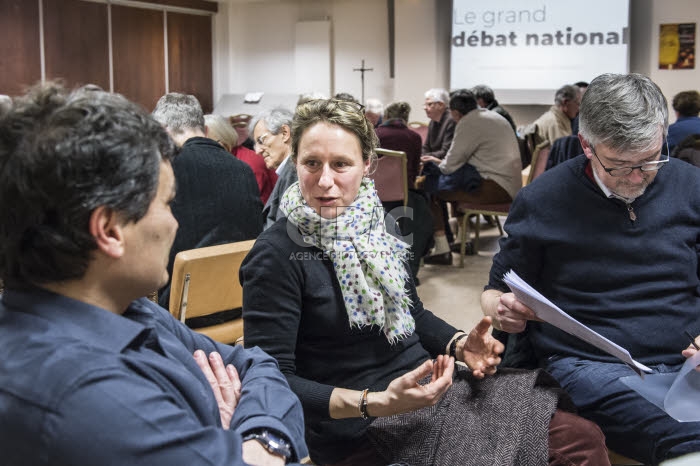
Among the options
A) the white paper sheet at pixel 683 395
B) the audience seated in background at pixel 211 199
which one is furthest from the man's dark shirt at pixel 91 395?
the audience seated in background at pixel 211 199

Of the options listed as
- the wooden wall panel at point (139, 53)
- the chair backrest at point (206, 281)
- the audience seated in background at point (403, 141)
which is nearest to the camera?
the chair backrest at point (206, 281)

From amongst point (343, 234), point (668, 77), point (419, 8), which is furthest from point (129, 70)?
point (343, 234)

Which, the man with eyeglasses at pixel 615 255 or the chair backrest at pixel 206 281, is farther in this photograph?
the chair backrest at pixel 206 281

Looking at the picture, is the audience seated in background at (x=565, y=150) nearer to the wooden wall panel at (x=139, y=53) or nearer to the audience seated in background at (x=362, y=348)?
the audience seated in background at (x=362, y=348)

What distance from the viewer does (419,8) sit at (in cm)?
1075

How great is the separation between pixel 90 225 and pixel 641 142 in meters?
1.33

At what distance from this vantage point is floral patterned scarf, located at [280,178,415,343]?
163 centimetres

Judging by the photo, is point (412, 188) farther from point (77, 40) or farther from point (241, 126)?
point (77, 40)

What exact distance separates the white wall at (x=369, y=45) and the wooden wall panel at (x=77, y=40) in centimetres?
233

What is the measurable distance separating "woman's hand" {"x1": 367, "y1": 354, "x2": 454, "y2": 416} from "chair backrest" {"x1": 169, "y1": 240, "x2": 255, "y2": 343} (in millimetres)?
942

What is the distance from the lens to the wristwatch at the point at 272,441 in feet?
3.50

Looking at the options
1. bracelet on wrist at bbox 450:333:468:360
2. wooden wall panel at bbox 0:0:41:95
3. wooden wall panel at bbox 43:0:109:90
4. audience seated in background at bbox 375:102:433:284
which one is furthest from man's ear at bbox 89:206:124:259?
wooden wall panel at bbox 43:0:109:90

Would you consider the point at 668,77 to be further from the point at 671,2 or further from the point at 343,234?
the point at 343,234

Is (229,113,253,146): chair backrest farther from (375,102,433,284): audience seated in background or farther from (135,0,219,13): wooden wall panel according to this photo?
(135,0,219,13): wooden wall panel
